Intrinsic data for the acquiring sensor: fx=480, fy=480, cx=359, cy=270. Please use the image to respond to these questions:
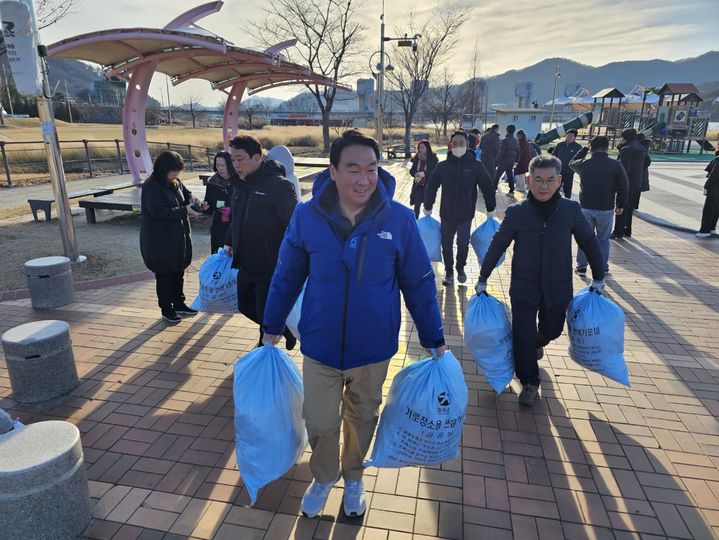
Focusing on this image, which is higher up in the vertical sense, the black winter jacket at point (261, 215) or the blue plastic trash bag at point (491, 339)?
the black winter jacket at point (261, 215)

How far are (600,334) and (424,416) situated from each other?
1707 mm

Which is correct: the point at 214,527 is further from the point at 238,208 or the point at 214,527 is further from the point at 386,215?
the point at 238,208

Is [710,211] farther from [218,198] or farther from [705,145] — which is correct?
[705,145]

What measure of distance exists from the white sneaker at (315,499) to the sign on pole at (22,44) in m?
6.37

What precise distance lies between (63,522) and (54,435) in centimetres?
41

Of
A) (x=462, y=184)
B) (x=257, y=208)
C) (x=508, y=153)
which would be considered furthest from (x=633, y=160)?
(x=257, y=208)

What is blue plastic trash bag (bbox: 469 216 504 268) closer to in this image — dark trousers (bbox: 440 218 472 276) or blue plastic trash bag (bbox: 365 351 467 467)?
dark trousers (bbox: 440 218 472 276)

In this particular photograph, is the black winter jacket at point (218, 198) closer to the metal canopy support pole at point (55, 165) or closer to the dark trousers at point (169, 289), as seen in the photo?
the dark trousers at point (169, 289)

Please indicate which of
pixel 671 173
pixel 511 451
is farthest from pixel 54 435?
pixel 671 173

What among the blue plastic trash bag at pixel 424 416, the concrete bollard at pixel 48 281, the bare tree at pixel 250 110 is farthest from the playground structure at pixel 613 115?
the blue plastic trash bag at pixel 424 416

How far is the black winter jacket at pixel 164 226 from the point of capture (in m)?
4.50

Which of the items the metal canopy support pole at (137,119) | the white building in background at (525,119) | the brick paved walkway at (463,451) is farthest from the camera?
the white building in background at (525,119)

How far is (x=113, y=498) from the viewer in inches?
106

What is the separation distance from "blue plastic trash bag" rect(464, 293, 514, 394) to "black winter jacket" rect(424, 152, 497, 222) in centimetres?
261
